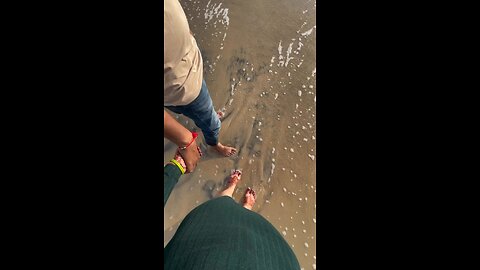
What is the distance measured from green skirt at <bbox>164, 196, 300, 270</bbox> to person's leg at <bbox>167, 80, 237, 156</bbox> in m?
0.29

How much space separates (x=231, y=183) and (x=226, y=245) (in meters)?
0.49

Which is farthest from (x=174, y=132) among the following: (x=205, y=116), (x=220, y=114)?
(x=220, y=114)

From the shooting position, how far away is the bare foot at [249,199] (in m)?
1.11

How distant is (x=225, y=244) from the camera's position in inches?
26.3

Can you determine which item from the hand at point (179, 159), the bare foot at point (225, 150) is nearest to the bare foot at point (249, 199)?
the bare foot at point (225, 150)

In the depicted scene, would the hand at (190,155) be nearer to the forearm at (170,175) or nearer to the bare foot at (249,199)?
the forearm at (170,175)

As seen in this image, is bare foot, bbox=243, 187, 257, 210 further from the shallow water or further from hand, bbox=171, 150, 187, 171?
hand, bbox=171, 150, 187, 171

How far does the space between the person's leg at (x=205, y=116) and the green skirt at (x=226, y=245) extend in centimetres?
29
